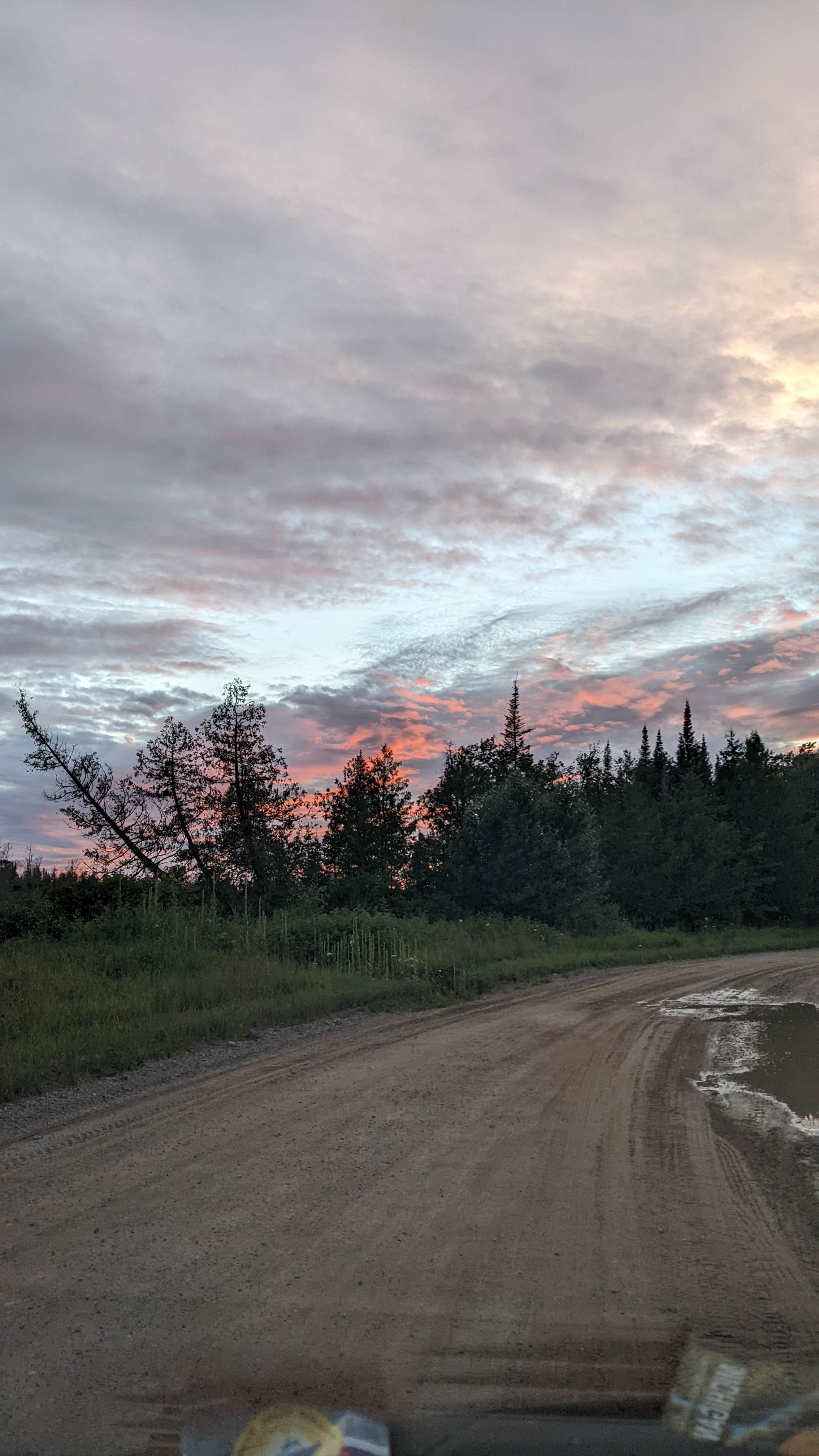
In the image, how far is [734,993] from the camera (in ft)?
53.0

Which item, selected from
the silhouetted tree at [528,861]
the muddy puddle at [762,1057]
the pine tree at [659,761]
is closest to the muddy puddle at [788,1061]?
the muddy puddle at [762,1057]

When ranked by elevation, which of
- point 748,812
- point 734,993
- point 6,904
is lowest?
point 734,993

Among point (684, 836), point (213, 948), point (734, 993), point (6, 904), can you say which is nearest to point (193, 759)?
point (6, 904)

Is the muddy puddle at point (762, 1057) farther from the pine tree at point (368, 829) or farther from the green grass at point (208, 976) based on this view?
the pine tree at point (368, 829)

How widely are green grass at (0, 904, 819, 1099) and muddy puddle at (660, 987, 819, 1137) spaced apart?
4.66 meters

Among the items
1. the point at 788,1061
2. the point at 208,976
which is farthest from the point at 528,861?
the point at 788,1061

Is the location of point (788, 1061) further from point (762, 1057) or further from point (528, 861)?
point (528, 861)

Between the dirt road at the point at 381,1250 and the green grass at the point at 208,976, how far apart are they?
2214mm

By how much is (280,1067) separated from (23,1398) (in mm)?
6270

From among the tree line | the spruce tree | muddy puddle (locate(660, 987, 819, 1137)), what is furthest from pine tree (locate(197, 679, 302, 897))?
the spruce tree

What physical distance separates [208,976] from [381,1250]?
34.8 feet

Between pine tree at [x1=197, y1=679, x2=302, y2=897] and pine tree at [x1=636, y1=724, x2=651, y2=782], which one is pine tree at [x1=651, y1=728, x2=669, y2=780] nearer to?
pine tree at [x1=636, y1=724, x2=651, y2=782]

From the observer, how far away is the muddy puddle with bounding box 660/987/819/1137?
24.4 ft

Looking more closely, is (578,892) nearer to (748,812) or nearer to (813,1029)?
(813,1029)
